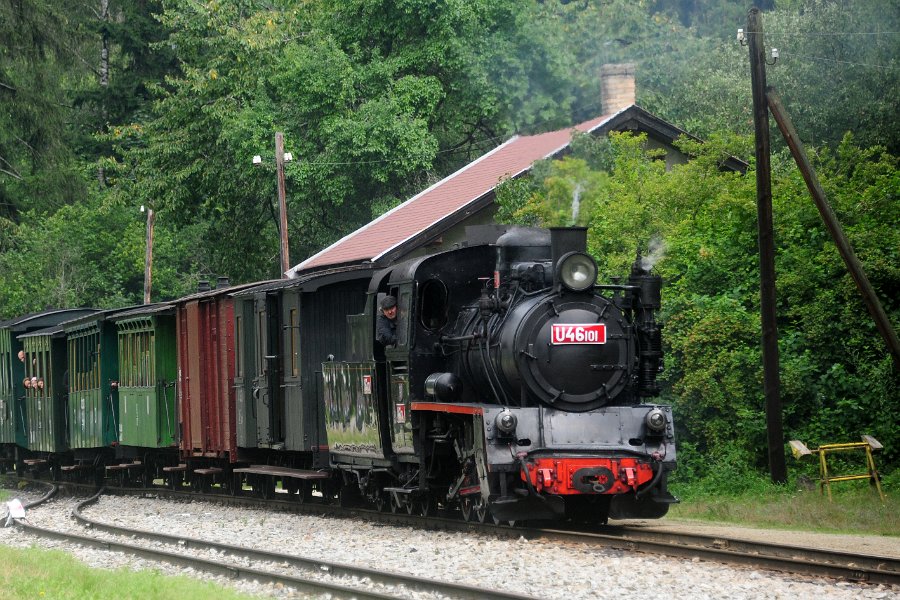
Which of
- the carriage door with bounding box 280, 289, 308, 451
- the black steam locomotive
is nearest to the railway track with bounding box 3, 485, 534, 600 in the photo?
the black steam locomotive

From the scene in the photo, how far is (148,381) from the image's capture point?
2172 cm

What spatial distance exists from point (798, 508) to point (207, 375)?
9536mm

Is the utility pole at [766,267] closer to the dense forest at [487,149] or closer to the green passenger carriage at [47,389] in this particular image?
the dense forest at [487,149]

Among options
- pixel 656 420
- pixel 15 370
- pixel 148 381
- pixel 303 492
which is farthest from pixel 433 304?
pixel 15 370

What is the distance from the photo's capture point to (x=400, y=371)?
13.7m

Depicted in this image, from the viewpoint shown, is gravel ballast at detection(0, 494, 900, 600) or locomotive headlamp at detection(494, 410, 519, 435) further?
locomotive headlamp at detection(494, 410, 519, 435)

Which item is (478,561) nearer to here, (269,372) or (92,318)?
(269,372)

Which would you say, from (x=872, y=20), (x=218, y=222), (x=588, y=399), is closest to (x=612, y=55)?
(x=588, y=399)

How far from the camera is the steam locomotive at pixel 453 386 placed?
12078 mm

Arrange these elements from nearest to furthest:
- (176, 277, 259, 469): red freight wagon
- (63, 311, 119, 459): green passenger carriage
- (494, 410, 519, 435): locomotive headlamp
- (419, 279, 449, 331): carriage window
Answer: (494, 410, 519, 435): locomotive headlamp < (419, 279, 449, 331): carriage window < (176, 277, 259, 469): red freight wagon < (63, 311, 119, 459): green passenger carriage

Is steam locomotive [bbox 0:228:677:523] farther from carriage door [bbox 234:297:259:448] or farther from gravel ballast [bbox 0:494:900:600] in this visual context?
gravel ballast [bbox 0:494:900:600]

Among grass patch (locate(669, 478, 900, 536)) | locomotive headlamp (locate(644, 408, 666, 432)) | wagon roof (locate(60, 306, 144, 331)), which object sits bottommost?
grass patch (locate(669, 478, 900, 536))

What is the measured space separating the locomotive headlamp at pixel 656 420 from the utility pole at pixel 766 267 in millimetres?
4635

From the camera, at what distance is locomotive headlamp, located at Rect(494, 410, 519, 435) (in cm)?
1180
